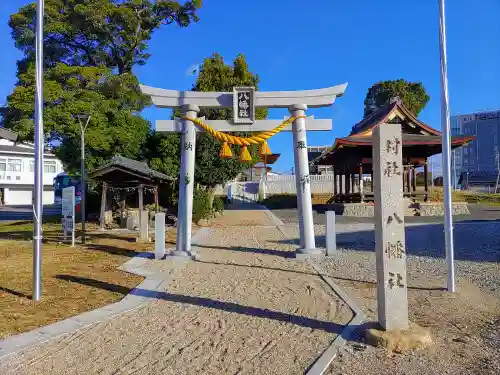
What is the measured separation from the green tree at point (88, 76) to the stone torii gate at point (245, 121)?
11.7 meters

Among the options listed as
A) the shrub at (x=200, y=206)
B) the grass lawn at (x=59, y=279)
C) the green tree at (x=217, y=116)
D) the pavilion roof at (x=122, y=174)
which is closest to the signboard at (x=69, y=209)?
the grass lawn at (x=59, y=279)

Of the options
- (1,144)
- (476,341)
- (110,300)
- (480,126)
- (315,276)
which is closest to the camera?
(476,341)

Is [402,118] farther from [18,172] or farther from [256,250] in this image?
[18,172]

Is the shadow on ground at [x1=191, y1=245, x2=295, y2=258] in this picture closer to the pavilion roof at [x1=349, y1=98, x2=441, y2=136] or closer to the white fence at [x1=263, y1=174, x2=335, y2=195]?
the pavilion roof at [x1=349, y1=98, x2=441, y2=136]

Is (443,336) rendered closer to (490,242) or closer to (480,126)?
(490,242)

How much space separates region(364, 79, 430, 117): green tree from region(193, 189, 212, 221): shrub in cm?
2604

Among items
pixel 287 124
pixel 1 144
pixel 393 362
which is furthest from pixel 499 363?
pixel 1 144

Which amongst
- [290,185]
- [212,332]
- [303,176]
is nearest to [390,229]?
[212,332]

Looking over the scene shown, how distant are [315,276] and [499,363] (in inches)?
197

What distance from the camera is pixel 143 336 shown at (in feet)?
18.2

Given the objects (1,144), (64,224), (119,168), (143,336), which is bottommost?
(143,336)

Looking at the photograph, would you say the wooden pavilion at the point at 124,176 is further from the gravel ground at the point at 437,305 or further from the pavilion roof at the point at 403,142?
the pavilion roof at the point at 403,142

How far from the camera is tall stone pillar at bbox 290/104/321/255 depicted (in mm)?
12297

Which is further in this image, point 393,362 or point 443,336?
point 443,336
